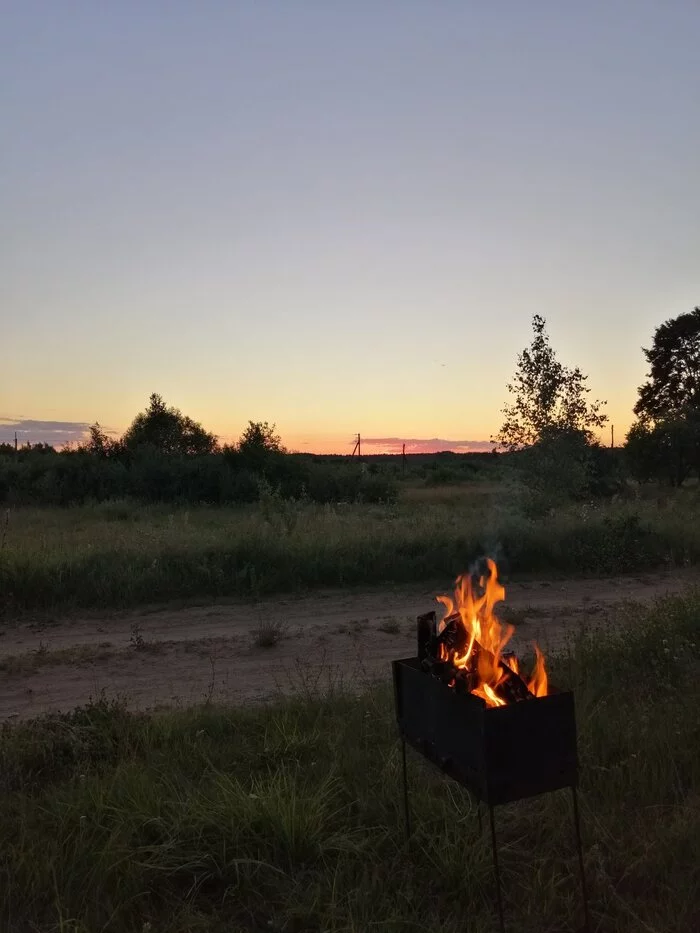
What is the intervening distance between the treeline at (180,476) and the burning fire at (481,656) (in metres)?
19.8

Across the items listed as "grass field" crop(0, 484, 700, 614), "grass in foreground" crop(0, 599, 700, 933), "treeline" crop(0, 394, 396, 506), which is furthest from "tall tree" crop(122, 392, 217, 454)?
"grass in foreground" crop(0, 599, 700, 933)

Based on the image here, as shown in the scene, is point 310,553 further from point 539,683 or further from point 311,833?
point 539,683

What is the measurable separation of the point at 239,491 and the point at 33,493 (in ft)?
25.6

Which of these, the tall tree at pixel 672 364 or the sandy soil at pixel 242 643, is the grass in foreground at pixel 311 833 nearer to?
the sandy soil at pixel 242 643

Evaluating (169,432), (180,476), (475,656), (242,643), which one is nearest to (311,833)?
(475,656)

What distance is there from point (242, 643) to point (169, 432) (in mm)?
32058

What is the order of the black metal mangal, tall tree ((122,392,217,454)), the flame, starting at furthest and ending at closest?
tall tree ((122,392,217,454)) < the flame < the black metal mangal

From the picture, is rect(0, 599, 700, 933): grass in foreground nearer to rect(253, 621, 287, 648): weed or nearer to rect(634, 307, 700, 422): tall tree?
rect(253, 621, 287, 648): weed

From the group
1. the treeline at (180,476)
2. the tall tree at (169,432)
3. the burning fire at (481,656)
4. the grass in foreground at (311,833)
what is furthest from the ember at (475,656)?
the tall tree at (169,432)

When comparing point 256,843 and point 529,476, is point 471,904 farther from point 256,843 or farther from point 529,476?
point 529,476

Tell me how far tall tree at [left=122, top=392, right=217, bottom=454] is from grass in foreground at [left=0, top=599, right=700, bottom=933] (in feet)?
108

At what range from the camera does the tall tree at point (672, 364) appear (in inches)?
1551

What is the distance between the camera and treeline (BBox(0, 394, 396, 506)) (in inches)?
1007

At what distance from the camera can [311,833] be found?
11.4ft
